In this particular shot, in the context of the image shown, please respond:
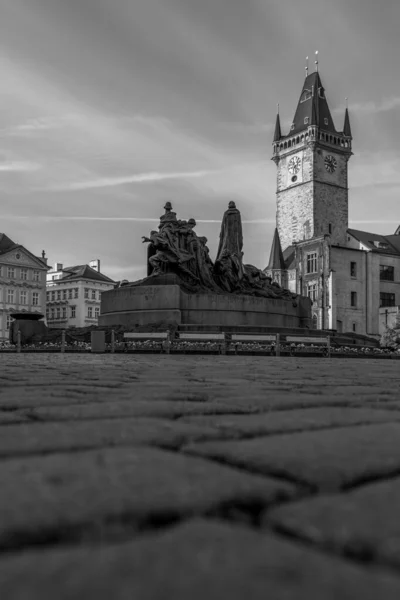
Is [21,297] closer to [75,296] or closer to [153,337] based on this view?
[75,296]

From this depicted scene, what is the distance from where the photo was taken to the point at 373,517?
1.23 m

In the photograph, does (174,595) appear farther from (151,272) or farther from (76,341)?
(151,272)

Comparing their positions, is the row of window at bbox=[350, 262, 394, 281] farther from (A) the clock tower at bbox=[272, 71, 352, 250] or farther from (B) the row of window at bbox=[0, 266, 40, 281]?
(B) the row of window at bbox=[0, 266, 40, 281]

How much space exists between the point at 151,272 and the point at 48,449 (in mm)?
24275

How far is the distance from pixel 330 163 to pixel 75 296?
40612 millimetres

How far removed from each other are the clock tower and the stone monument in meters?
60.5

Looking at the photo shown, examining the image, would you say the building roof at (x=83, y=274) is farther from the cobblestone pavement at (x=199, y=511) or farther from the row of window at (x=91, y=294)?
the cobblestone pavement at (x=199, y=511)

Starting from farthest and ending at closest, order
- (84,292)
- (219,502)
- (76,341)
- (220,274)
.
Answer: (84,292), (220,274), (76,341), (219,502)

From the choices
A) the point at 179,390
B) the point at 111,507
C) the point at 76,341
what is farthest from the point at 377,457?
the point at 76,341

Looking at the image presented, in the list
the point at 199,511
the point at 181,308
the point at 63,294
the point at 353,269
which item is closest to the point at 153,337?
the point at 181,308

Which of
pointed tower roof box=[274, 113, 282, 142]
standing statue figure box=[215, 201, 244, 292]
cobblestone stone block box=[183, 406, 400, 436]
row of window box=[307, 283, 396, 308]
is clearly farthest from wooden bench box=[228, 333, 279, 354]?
pointed tower roof box=[274, 113, 282, 142]

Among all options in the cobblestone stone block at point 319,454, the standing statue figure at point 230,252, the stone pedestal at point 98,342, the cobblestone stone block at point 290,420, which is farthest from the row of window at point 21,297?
the cobblestone stone block at point 319,454

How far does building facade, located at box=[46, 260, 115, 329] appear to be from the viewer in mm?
95625

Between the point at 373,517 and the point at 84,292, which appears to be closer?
the point at 373,517
